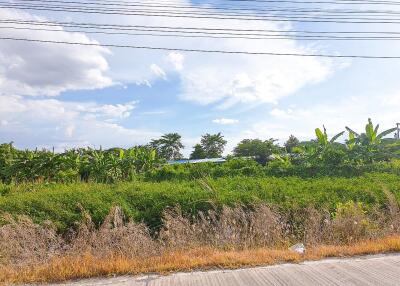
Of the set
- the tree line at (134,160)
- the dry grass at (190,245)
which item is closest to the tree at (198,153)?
the tree line at (134,160)

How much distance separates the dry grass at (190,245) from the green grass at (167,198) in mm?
1420

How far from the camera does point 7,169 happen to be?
46.6 ft

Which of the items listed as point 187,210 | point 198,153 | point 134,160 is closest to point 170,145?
point 198,153

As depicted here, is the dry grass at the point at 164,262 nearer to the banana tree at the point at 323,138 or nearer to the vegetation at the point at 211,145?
the banana tree at the point at 323,138

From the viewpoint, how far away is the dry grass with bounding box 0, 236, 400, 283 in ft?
14.3

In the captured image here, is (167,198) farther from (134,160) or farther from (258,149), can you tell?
(258,149)

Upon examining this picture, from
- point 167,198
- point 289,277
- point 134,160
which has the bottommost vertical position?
point 289,277

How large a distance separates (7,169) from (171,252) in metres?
10.9

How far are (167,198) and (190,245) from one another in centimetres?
409

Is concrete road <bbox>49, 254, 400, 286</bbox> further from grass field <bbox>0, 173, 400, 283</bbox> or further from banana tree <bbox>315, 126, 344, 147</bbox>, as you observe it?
banana tree <bbox>315, 126, 344, 147</bbox>

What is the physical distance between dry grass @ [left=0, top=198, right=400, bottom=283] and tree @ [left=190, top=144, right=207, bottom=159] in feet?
70.3

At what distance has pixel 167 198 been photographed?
390 inches

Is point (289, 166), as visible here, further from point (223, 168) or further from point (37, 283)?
point (37, 283)

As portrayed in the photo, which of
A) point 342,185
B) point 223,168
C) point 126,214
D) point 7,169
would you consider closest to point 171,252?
point 126,214
